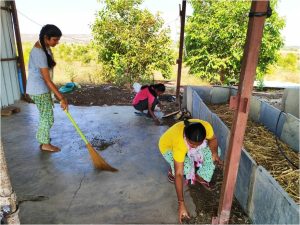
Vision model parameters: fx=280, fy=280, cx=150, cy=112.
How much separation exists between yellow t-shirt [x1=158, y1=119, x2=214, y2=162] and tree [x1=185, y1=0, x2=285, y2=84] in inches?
386

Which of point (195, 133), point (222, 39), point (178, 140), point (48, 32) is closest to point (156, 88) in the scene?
point (48, 32)

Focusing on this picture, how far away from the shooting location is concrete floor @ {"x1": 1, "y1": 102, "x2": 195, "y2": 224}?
104 inches

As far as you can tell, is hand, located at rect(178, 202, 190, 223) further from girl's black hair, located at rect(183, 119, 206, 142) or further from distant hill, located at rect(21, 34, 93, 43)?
distant hill, located at rect(21, 34, 93, 43)

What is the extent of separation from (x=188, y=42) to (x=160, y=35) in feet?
6.71

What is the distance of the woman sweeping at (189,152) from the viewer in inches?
96.7

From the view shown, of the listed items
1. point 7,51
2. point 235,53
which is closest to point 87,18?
point 7,51

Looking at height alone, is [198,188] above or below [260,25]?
below

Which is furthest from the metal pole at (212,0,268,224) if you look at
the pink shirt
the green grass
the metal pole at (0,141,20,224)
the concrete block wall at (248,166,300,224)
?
the green grass

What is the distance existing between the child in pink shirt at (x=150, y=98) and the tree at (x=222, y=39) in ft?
24.3

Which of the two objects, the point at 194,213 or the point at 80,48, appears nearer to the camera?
the point at 194,213

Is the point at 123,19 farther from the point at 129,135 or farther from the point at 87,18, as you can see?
the point at 129,135

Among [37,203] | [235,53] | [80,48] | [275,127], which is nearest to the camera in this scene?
[37,203]

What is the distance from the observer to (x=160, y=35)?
11.2 meters

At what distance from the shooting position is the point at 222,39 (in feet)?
39.2
